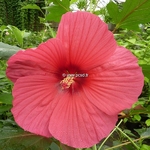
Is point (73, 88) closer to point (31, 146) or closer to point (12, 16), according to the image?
point (31, 146)

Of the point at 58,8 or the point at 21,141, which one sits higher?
the point at 58,8

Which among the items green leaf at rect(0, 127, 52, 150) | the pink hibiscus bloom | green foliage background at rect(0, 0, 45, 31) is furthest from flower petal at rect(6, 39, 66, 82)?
green foliage background at rect(0, 0, 45, 31)

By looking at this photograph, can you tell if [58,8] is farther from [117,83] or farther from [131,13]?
[117,83]

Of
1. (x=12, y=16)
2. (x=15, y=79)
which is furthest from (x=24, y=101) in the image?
(x=12, y=16)

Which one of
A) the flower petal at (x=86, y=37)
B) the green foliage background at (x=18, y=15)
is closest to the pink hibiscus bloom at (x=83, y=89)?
the flower petal at (x=86, y=37)

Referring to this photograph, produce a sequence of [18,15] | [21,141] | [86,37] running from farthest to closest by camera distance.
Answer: [18,15], [21,141], [86,37]

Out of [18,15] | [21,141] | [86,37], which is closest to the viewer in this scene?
[86,37]

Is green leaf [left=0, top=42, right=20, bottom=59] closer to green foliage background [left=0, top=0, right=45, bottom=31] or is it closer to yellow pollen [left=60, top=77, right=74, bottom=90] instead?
yellow pollen [left=60, top=77, right=74, bottom=90]

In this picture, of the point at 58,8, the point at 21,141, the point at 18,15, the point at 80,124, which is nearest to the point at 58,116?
the point at 80,124
